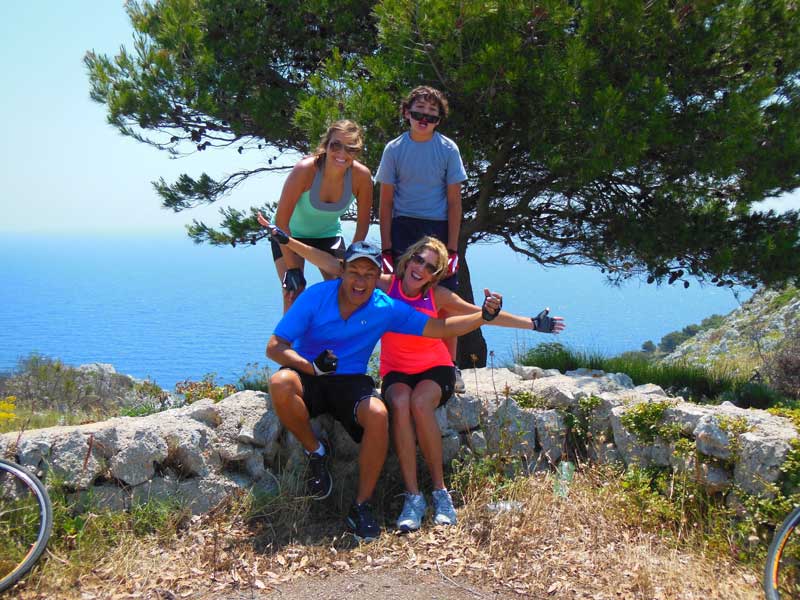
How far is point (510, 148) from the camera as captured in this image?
694 centimetres

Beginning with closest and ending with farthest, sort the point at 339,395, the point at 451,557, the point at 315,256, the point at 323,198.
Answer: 1. the point at 451,557
2. the point at 339,395
3. the point at 315,256
4. the point at 323,198

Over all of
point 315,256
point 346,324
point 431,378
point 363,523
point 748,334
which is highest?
point 748,334

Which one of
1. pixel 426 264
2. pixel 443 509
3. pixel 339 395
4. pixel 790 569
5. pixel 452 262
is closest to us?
pixel 790 569

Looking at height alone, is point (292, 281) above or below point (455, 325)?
above

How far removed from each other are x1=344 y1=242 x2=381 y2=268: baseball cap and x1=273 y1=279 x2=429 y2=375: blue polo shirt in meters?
0.24

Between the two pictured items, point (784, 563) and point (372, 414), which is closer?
point (784, 563)

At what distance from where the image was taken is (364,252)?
4148mm

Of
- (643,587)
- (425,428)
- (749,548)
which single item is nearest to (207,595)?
(425,428)

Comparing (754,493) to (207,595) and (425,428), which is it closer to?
(425,428)

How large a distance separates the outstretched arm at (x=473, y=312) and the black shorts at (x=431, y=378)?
390 millimetres

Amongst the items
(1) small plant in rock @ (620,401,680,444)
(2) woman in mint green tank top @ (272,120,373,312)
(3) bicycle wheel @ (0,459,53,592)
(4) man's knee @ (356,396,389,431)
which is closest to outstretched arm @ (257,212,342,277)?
(2) woman in mint green tank top @ (272,120,373,312)

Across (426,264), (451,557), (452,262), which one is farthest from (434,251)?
(451,557)

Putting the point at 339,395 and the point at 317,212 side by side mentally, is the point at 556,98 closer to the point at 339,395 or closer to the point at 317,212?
the point at 317,212

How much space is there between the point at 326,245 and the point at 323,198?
33 cm
